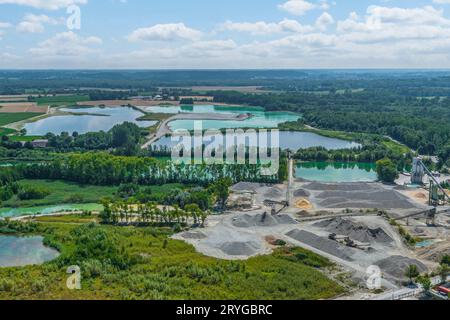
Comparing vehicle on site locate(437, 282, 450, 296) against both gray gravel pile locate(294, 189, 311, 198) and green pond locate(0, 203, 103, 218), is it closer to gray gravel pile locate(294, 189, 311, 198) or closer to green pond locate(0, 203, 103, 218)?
gray gravel pile locate(294, 189, 311, 198)

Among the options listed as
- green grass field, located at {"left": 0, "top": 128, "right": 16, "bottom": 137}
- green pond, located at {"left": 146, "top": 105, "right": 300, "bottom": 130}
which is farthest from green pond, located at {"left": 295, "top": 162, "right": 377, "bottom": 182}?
green grass field, located at {"left": 0, "top": 128, "right": 16, "bottom": 137}

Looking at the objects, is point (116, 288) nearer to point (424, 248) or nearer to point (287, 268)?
point (287, 268)

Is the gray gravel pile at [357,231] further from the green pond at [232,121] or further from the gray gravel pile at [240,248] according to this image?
the green pond at [232,121]

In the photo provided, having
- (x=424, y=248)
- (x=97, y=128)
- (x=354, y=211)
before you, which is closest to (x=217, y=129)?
(x=97, y=128)

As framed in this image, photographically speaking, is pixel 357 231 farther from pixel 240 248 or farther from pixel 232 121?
pixel 232 121

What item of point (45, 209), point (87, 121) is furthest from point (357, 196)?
point (87, 121)
